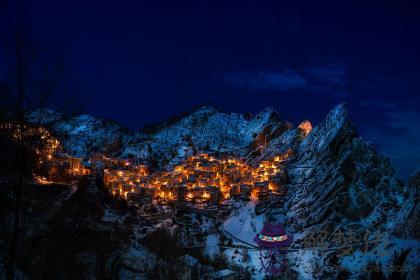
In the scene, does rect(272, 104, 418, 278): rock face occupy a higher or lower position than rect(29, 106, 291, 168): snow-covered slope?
lower

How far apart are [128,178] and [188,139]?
37.5 metres

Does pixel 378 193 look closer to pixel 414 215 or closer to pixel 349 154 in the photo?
pixel 349 154

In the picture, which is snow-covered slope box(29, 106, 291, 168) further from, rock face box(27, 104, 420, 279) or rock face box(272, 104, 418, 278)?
rock face box(272, 104, 418, 278)

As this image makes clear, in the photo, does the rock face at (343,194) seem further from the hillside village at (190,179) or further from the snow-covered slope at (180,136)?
the snow-covered slope at (180,136)

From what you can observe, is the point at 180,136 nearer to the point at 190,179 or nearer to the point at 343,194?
the point at 190,179

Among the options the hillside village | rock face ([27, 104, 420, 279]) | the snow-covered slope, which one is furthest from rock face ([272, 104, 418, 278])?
the snow-covered slope

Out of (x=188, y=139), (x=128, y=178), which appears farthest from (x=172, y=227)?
(x=188, y=139)

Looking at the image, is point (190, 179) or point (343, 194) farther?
point (190, 179)

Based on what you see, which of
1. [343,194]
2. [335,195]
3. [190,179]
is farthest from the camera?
[190,179]

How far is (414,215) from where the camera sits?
29578 millimetres

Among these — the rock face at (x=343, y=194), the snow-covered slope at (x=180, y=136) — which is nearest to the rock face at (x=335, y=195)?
the rock face at (x=343, y=194)

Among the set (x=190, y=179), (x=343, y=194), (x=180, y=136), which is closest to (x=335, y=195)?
(x=343, y=194)

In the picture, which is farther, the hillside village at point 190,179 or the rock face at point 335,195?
the hillside village at point 190,179

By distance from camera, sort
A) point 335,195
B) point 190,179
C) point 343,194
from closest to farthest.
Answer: point 343,194
point 335,195
point 190,179
